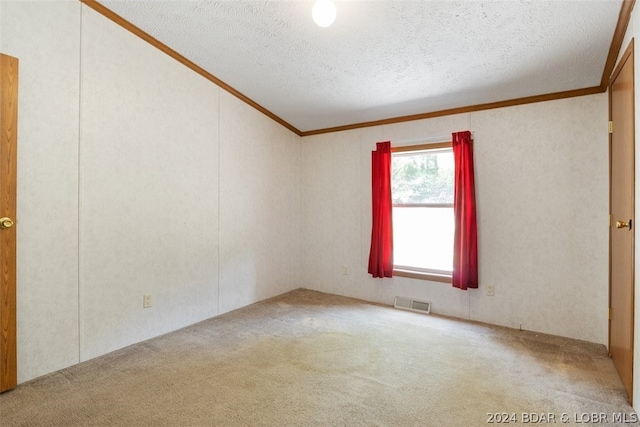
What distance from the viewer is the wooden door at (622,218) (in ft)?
6.75

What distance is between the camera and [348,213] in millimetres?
4449

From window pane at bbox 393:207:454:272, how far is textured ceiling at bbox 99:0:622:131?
1.22 m

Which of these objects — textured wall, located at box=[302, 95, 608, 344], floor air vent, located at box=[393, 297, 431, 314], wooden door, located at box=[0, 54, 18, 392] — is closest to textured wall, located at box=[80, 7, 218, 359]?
wooden door, located at box=[0, 54, 18, 392]

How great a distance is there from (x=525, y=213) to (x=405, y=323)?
1.62m

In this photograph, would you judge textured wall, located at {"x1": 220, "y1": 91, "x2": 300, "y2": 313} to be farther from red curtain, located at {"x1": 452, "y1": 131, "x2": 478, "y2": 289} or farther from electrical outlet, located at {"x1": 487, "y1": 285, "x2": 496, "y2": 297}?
electrical outlet, located at {"x1": 487, "y1": 285, "x2": 496, "y2": 297}

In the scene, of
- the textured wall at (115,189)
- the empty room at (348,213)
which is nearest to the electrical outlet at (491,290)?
the empty room at (348,213)

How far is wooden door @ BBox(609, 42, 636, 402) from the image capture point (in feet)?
6.75

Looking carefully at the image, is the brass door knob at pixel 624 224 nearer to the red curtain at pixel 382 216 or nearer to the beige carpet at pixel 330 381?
the beige carpet at pixel 330 381

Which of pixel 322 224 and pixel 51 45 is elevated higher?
pixel 51 45

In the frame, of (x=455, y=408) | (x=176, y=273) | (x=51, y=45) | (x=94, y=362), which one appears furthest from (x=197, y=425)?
(x=51, y=45)

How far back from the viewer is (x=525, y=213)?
324 cm

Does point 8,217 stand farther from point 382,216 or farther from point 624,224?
point 624,224

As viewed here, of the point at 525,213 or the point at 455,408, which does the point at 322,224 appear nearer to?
the point at 525,213

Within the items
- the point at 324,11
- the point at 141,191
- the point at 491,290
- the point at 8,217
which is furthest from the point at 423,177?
the point at 8,217
